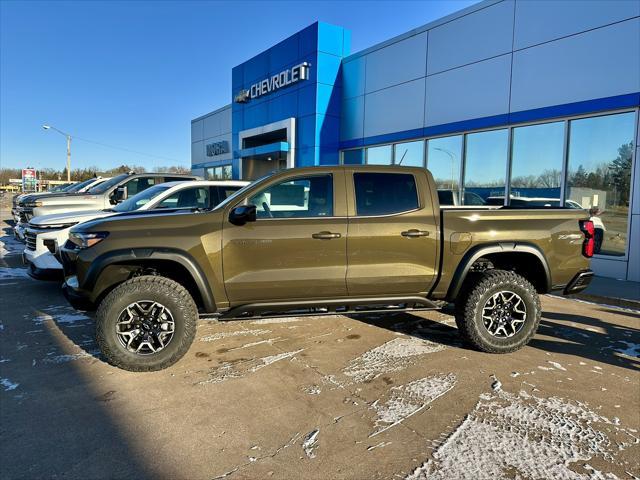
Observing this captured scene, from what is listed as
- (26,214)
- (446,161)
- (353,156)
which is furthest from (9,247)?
(446,161)

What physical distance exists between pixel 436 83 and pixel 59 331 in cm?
1093

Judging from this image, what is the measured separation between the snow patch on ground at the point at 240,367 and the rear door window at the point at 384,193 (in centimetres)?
170

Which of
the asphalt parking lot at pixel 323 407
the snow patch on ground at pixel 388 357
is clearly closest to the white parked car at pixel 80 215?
the asphalt parking lot at pixel 323 407

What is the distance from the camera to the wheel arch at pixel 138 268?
13.1ft

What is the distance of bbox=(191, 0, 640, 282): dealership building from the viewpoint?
8.75m

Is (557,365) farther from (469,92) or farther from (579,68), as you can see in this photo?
(469,92)

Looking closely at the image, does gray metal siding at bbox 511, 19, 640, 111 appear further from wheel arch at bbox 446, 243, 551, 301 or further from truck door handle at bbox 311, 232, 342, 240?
truck door handle at bbox 311, 232, 342, 240

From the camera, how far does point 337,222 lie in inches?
173

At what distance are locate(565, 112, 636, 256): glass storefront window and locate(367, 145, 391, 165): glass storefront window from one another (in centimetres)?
558

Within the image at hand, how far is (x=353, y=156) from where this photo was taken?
15484mm

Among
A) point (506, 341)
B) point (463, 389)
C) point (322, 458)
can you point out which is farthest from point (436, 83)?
point (322, 458)

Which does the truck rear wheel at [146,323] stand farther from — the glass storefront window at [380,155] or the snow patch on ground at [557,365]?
the glass storefront window at [380,155]

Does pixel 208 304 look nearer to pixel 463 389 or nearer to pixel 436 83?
pixel 463 389

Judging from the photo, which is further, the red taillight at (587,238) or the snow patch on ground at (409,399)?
the red taillight at (587,238)
